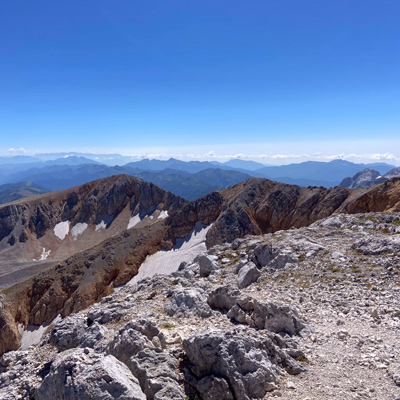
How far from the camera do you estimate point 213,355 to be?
1051 cm

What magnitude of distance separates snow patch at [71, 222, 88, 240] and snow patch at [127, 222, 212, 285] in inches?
3400

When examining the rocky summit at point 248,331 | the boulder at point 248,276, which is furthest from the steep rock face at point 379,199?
the boulder at point 248,276

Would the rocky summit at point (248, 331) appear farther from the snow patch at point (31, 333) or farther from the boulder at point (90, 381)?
the snow patch at point (31, 333)

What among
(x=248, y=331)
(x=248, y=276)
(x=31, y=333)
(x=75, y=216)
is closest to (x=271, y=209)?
(x=31, y=333)

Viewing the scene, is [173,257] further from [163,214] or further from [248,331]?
[248,331]

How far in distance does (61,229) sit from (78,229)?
1171 centimetres

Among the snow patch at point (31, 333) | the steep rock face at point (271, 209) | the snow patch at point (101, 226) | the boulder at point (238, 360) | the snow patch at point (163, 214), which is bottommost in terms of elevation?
the snow patch at point (31, 333)

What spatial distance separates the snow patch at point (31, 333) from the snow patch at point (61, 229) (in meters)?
94.0

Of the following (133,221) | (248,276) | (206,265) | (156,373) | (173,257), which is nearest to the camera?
(156,373)

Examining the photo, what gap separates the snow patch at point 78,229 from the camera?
177500 mm

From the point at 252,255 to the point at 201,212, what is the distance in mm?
100341

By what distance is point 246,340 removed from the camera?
1098 cm

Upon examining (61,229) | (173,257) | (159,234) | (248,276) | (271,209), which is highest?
(248,276)

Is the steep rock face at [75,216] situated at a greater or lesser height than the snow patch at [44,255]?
greater
